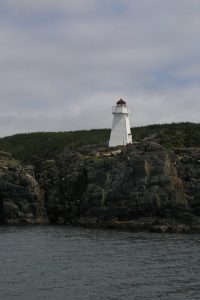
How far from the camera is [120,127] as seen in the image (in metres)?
94.4

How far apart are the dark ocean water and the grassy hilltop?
3879cm

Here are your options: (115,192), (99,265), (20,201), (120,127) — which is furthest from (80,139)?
(99,265)

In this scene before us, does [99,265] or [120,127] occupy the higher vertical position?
[120,127]

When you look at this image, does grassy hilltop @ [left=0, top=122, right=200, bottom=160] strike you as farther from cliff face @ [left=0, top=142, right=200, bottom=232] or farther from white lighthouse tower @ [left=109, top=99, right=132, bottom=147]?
cliff face @ [left=0, top=142, right=200, bottom=232]

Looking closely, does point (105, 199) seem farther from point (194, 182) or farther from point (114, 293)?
point (114, 293)

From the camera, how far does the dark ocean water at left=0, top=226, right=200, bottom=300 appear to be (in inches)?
1361

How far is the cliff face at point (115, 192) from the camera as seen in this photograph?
6650cm

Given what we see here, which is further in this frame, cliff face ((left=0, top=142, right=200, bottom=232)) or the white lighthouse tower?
the white lighthouse tower

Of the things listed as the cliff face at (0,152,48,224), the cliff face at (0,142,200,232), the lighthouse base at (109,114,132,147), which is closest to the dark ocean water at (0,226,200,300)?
the cliff face at (0,142,200,232)

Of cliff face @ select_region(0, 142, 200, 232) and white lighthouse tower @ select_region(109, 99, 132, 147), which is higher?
white lighthouse tower @ select_region(109, 99, 132, 147)

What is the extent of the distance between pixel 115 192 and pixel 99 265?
2718cm

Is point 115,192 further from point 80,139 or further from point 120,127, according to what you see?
point 80,139

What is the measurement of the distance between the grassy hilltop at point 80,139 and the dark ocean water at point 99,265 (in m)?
38.8

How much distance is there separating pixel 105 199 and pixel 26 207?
35.8ft
